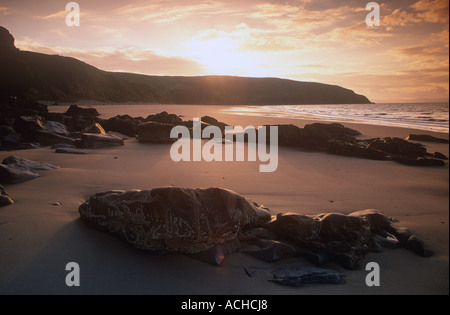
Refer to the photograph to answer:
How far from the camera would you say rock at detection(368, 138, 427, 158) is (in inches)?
324

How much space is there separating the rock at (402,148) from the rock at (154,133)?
6.60 m

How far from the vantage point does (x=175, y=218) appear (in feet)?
9.09

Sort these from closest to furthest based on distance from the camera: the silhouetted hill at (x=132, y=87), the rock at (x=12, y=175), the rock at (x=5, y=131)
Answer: the rock at (x=12, y=175) → the rock at (x=5, y=131) → the silhouetted hill at (x=132, y=87)

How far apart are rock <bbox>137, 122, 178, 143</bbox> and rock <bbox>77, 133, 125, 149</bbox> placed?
1.26 metres

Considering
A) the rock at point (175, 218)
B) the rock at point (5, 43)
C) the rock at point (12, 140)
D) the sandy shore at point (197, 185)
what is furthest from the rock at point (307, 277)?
the rock at point (5, 43)

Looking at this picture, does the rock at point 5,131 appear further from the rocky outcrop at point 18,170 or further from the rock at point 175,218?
the rock at point 175,218

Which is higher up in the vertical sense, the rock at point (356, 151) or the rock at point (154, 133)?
the rock at point (154, 133)

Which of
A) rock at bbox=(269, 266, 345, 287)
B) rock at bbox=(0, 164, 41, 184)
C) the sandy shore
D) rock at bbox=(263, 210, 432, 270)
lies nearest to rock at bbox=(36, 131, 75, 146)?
the sandy shore

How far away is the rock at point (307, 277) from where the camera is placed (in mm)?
2445

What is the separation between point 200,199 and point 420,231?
2461 mm

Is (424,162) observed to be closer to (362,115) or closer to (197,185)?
(197,185)

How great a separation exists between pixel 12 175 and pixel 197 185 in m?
2.93

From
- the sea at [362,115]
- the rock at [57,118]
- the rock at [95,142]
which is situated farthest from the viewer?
the sea at [362,115]
